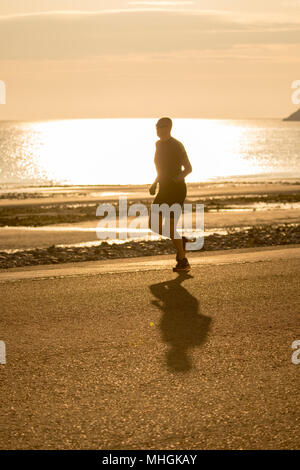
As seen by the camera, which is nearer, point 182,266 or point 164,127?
point 164,127

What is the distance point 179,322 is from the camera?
22.3 ft

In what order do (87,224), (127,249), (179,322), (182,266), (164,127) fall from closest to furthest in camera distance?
(179,322), (164,127), (182,266), (127,249), (87,224)

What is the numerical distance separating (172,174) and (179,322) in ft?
10.2

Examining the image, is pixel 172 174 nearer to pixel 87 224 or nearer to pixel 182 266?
pixel 182 266

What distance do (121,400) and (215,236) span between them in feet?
37.3

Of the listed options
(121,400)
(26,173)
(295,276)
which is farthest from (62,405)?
(26,173)

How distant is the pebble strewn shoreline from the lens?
12250mm

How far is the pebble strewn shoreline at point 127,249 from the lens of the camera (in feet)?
40.2

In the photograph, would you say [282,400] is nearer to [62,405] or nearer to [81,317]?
[62,405]

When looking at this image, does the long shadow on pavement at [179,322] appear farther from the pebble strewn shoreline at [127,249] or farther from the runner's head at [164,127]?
the pebble strewn shoreline at [127,249]

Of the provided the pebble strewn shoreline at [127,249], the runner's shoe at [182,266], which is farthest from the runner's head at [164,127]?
the pebble strewn shoreline at [127,249]

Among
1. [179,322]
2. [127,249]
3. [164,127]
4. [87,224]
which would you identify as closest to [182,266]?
[164,127]

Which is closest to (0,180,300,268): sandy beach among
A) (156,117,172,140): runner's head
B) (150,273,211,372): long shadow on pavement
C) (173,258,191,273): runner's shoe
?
(173,258,191,273): runner's shoe

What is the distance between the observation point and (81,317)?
7031mm
